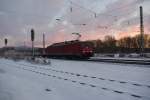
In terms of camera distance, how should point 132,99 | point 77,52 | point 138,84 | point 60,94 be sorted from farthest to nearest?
point 77,52 < point 138,84 < point 60,94 < point 132,99

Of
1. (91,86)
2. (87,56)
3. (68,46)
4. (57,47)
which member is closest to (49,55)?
(57,47)

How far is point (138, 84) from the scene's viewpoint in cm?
1374

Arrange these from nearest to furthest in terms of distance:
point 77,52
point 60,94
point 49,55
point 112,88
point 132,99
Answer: point 132,99
point 60,94
point 112,88
point 77,52
point 49,55

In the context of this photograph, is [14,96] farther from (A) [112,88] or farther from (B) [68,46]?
(B) [68,46]

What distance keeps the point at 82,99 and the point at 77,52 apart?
28.0 m

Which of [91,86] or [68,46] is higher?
[68,46]

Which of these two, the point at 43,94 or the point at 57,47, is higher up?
the point at 57,47

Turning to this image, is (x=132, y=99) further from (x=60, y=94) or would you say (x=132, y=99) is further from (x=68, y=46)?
(x=68, y=46)

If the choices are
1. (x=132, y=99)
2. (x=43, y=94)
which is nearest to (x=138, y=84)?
(x=132, y=99)

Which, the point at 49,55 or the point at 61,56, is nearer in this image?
the point at 61,56

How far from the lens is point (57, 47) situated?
45406mm

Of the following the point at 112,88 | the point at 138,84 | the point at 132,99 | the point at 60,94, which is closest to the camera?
the point at 132,99

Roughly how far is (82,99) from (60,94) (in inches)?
63.7

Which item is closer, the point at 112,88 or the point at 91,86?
the point at 112,88
